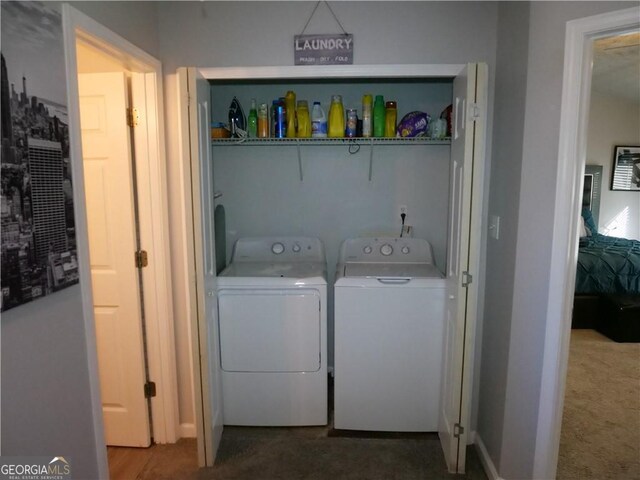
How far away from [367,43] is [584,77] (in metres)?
1.00

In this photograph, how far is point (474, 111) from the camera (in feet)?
5.45

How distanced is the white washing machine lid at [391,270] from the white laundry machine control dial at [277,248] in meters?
0.45

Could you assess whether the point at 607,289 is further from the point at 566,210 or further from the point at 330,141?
the point at 330,141

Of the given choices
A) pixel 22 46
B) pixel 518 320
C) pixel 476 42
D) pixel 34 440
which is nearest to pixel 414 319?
pixel 518 320

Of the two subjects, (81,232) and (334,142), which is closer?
(81,232)

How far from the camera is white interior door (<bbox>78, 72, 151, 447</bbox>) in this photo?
6.41ft

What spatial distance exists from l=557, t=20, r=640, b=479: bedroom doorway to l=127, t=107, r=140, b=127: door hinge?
1.98 m

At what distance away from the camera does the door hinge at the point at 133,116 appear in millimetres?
1963

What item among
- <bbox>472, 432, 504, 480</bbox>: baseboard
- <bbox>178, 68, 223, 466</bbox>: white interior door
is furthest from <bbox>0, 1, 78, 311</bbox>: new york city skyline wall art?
<bbox>472, 432, 504, 480</bbox>: baseboard

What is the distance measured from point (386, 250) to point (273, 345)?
3.05 ft

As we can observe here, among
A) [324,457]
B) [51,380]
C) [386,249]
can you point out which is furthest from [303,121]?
[324,457]

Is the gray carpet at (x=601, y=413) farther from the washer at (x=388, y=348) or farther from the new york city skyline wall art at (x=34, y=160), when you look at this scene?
the new york city skyline wall art at (x=34, y=160)

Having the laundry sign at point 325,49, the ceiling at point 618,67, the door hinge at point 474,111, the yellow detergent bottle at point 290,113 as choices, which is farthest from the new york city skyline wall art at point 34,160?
the ceiling at point 618,67

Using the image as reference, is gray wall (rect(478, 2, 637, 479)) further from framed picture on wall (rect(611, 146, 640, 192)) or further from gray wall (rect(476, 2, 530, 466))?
framed picture on wall (rect(611, 146, 640, 192))
